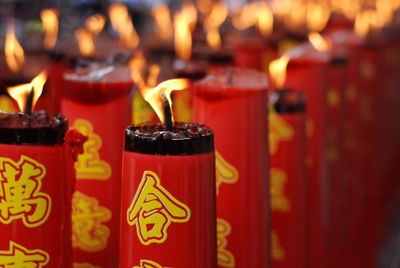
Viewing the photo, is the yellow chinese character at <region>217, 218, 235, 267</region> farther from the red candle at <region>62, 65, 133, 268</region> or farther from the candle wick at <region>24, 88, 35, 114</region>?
the candle wick at <region>24, 88, 35, 114</region>

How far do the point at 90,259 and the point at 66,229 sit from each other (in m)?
0.16

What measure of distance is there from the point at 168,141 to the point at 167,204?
0.06m

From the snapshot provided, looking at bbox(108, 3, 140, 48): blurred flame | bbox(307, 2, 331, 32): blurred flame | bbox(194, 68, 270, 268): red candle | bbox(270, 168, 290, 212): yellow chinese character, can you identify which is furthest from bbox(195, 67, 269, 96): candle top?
bbox(307, 2, 331, 32): blurred flame

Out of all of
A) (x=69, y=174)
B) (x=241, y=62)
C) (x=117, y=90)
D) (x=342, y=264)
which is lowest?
(x=342, y=264)

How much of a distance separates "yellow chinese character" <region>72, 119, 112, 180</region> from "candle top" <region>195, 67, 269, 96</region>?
0.16 metres

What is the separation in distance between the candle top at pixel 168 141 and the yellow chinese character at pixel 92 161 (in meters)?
0.21

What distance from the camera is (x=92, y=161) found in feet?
2.92

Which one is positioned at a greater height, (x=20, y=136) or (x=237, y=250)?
(x=20, y=136)

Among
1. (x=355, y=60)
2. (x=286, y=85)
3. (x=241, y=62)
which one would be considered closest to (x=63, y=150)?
(x=286, y=85)

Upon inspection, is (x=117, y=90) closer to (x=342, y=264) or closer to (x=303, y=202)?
(x=303, y=202)

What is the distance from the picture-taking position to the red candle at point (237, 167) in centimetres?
84

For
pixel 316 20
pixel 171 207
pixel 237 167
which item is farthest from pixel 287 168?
pixel 316 20

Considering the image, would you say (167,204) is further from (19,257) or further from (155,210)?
(19,257)

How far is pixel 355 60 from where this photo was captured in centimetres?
194
